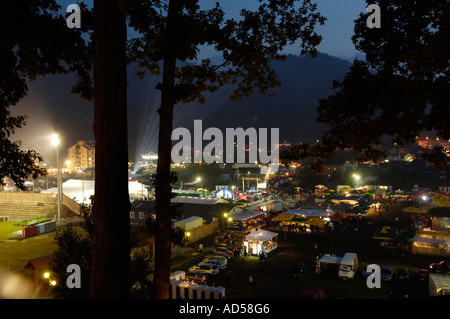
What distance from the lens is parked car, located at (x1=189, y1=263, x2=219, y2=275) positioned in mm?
15237

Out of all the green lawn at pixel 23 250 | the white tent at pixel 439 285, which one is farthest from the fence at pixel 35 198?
the white tent at pixel 439 285

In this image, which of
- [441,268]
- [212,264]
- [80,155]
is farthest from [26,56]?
[80,155]

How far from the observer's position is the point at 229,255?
59.3 ft

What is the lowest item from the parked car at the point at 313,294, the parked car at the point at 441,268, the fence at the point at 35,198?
the parked car at the point at 441,268

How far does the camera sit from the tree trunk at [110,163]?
9.63ft

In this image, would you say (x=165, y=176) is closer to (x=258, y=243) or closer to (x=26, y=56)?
(x=26, y=56)

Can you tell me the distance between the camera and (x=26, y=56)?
19.8 ft

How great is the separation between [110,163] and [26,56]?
4.59 metres

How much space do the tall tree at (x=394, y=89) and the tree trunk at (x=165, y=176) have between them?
8.62ft

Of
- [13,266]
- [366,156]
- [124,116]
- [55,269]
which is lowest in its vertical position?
[13,266]

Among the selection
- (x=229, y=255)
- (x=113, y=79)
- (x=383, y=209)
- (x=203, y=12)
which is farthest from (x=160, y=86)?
(x=383, y=209)

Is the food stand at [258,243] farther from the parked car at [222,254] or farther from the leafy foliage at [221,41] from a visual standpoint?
the leafy foliage at [221,41]
